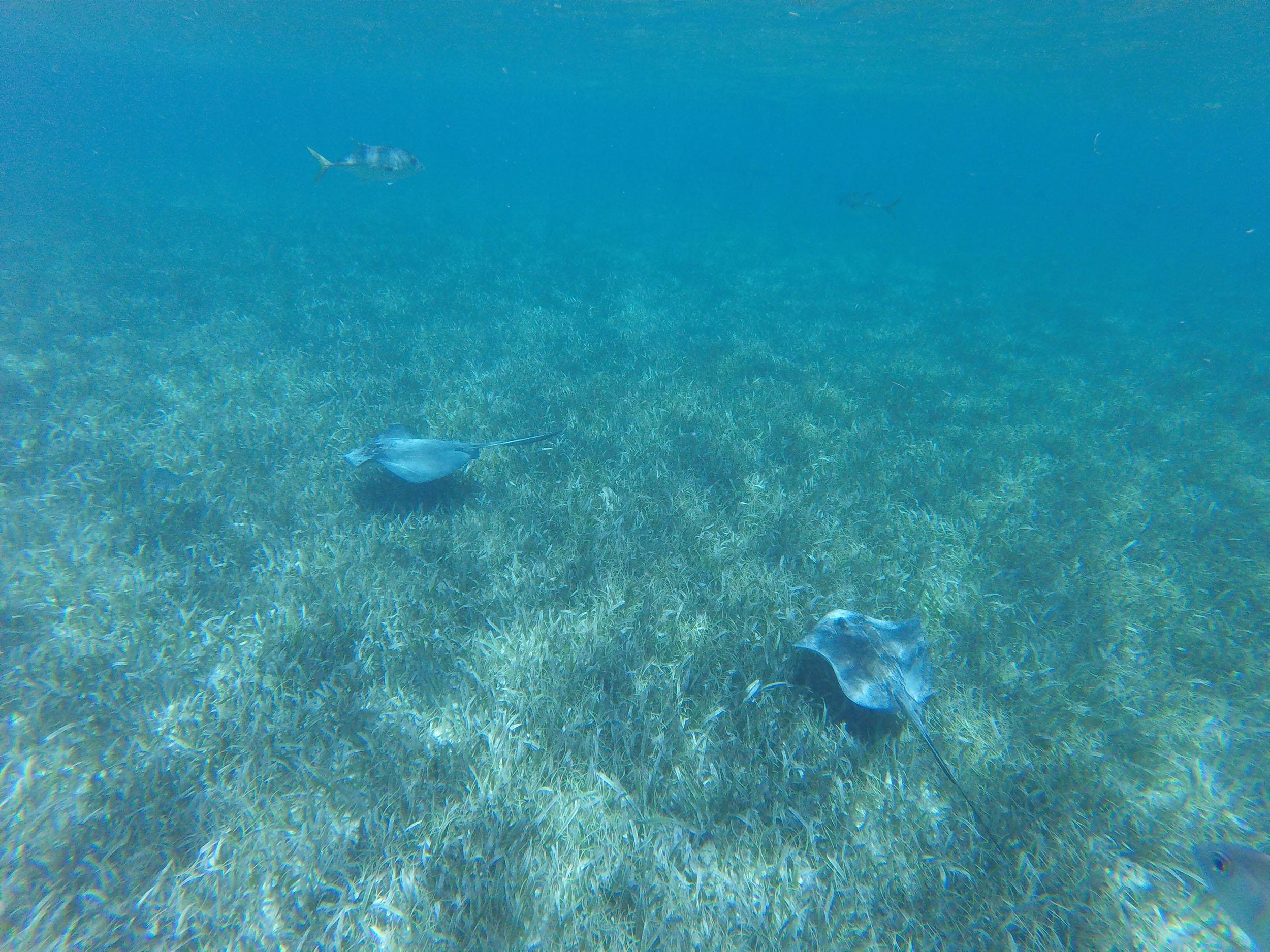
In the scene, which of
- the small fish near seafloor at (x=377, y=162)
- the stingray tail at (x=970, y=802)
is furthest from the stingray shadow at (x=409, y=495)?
the small fish near seafloor at (x=377, y=162)

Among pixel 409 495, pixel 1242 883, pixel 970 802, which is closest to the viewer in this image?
pixel 1242 883

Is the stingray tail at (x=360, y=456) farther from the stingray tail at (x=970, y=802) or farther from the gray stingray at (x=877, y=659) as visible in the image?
the stingray tail at (x=970, y=802)

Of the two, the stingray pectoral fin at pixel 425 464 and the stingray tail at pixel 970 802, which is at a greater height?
the stingray pectoral fin at pixel 425 464

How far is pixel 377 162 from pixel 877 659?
35.9 ft

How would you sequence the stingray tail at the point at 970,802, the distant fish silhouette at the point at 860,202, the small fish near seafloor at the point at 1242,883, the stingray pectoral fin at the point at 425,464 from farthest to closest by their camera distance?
the distant fish silhouette at the point at 860,202 → the stingray pectoral fin at the point at 425,464 → the stingray tail at the point at 970,802 → the small fish near seafloor at the point at 1242,883

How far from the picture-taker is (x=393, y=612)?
4633 millimetres

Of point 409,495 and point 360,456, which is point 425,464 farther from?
point 360,456

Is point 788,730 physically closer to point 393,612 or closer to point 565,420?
point 393,612

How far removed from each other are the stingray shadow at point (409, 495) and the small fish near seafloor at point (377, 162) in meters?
6.16

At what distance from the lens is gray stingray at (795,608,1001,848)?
150 inches

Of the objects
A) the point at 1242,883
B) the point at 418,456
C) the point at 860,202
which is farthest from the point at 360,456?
the point at 860,202

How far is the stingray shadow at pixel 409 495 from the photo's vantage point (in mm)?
6199

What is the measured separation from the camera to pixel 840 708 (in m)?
4.02

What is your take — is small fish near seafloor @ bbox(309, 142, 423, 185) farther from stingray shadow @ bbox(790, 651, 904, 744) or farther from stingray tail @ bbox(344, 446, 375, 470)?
stingray shadow @ bbox(790, 651, 904, 744)
